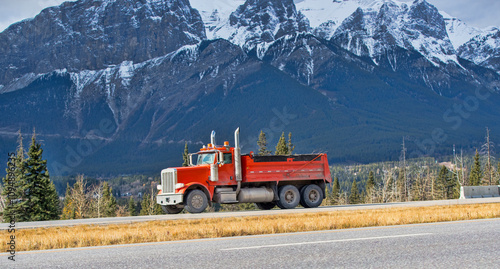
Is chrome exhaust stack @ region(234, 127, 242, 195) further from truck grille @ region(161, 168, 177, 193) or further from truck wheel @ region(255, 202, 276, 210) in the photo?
truck wheel @ region(255, 202, 276, 210)

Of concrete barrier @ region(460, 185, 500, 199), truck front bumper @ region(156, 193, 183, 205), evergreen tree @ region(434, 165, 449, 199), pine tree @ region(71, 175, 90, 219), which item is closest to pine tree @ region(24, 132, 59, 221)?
truck front bumper @ region(156, 193, 183, 205)

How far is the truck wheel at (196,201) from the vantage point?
88.3 ft

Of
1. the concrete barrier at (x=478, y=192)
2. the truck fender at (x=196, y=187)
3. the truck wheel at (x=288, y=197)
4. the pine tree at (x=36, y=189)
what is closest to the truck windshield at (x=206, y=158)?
the truck fender at (x=196, y=187)

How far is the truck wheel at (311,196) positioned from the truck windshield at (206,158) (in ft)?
17.3

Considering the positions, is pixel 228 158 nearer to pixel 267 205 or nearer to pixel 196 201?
pixel 196 201

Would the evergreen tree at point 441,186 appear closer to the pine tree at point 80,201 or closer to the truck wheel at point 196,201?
the pine tree at point 80,201

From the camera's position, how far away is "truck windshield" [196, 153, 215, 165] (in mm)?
27922

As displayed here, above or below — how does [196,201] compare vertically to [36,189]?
below

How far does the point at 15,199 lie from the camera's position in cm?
4012

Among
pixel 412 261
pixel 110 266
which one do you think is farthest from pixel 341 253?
pixel 110 266

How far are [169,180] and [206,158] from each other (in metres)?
2.11

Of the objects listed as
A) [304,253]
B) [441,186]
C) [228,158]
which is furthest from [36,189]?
[441,186]

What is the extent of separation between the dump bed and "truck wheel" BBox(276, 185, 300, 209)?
50 centimetres

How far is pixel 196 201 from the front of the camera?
27078mm
